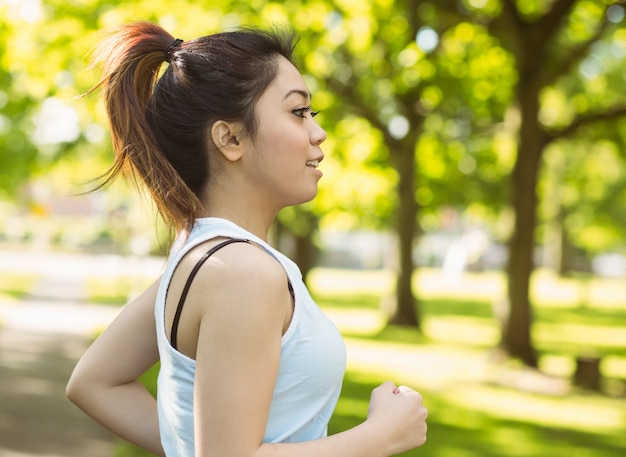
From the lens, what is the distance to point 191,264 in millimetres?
1705

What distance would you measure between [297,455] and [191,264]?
1.22ft

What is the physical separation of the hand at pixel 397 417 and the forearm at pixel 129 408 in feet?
1.73

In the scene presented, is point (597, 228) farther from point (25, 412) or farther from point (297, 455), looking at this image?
point (297, 455)

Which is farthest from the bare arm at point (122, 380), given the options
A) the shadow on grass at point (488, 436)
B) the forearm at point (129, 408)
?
the shadow on grass at point (488, 436)

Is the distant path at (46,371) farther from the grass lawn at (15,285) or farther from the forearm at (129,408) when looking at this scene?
the forearm at (129,408)

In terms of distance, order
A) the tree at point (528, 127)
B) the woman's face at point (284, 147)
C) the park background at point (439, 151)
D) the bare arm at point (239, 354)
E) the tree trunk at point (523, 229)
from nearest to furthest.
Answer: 1. the bare arm at point (239, 354)
2. the woman's face at point (284, 147)
3. the park background at point (439, 151)
4. the tree at point (528, 127)
5. the tree trunk at point (523, 229)

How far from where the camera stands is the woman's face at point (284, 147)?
1.82 meters

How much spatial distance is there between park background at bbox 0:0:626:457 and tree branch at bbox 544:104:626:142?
2 cm

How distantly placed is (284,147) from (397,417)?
21.0 inches

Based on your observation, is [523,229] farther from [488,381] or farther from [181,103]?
[181,103]

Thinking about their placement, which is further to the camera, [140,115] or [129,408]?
[129,408]

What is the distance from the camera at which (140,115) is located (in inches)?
75.5

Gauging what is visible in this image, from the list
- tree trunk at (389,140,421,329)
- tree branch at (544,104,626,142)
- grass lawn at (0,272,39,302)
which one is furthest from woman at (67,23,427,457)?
grass lawn at (0,272,39,302)

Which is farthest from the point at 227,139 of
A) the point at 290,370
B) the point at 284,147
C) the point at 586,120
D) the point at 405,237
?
the point at 405,237
